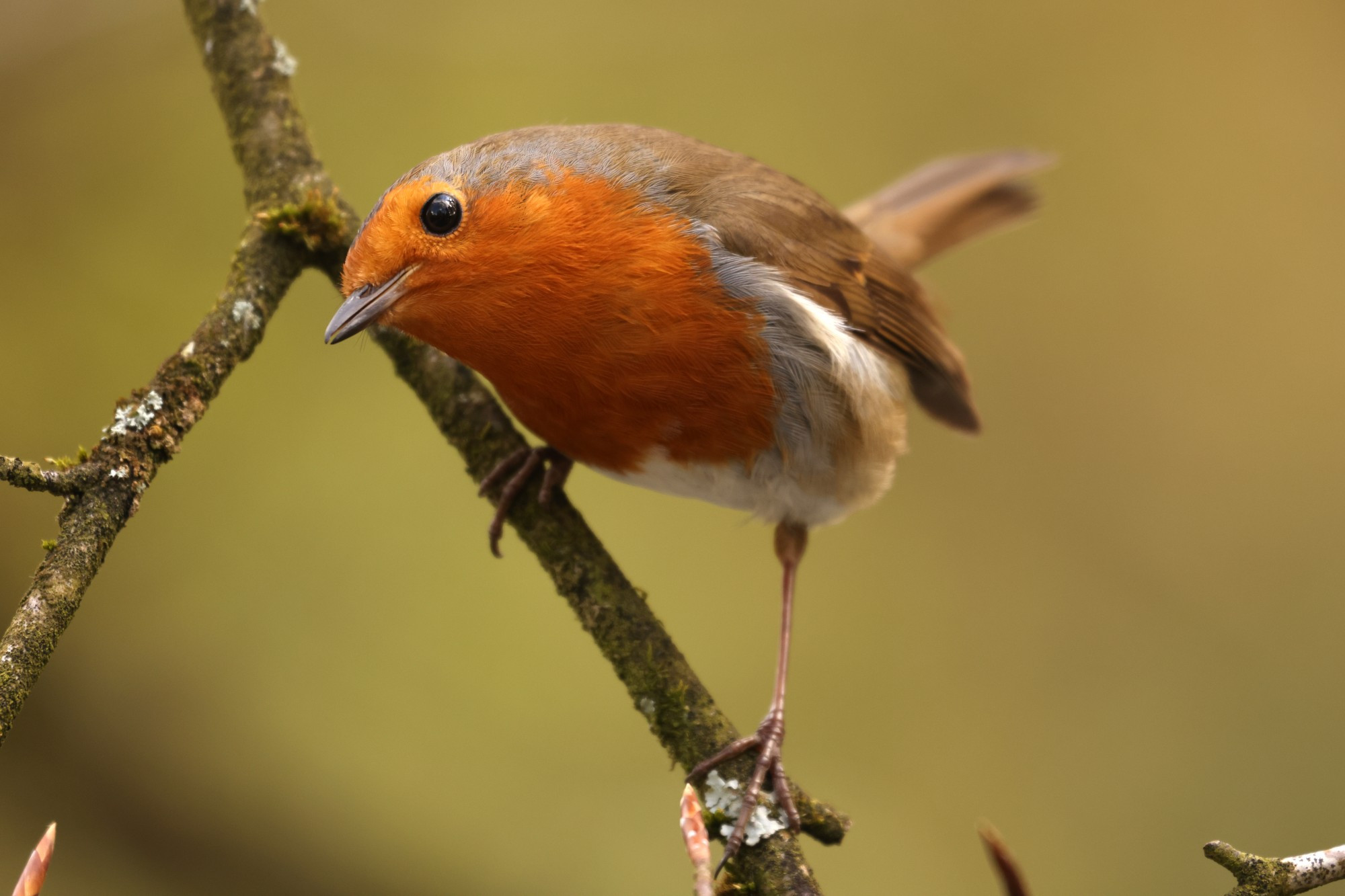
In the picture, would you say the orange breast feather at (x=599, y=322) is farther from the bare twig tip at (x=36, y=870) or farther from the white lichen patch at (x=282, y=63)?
the bare twig tip at (x=36, y=870)

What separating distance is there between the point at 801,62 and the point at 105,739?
4.71 meters

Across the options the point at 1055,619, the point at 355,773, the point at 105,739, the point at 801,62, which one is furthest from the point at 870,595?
the point at 105,739

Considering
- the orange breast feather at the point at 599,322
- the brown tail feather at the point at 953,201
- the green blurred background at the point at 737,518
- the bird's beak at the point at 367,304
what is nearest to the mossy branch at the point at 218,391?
the bird's beak at the point at 367,304

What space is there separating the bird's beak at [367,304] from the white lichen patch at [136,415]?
1.40 ft

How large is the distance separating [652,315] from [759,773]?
1.09 meters

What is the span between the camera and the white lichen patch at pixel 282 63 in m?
3.00

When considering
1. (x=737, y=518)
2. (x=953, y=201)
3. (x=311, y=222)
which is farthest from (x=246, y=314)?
(x=737, y=518)

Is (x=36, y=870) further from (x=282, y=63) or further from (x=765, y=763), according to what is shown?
(x=282, y=63)

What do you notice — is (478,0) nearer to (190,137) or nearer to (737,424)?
(190,137)

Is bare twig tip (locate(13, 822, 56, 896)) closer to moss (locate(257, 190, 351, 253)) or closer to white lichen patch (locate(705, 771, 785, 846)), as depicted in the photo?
white lichen patch (locate(705, 771, 785, 846))

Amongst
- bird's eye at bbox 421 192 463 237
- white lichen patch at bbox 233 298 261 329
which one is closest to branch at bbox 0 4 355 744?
white lichen patch at bbox 233 298 261 329

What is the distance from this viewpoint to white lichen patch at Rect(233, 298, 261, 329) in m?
2.40

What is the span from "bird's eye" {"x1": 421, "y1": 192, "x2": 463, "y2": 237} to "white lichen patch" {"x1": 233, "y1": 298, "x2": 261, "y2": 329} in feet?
1.39

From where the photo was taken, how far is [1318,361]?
5.95 metres
